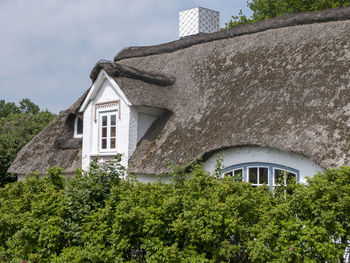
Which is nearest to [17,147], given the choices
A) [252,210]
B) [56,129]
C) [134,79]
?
[56,129]

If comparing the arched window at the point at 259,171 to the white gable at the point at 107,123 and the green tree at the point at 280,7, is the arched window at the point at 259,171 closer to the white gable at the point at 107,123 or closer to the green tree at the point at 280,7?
the white gable at the point at 107,123

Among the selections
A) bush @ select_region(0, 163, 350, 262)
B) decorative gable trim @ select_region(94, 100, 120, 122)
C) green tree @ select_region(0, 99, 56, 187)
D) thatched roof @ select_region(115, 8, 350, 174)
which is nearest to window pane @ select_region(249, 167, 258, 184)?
thatched roof @ select_region(115, 8, 350, 174)

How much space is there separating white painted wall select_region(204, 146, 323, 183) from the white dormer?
315cm

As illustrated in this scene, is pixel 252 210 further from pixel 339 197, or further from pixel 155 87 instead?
pixel 155 87

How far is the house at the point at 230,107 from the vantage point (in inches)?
372

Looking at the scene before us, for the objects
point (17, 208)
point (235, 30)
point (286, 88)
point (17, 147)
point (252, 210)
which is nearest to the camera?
point (252, 210)

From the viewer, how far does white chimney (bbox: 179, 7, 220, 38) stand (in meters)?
17.7

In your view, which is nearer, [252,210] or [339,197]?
[339,197]

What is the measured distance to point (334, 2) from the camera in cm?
2377

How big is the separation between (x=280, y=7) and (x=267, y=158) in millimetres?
18581

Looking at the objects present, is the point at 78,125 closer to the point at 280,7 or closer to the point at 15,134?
the point at 15,134

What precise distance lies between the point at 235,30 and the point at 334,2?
12150 millimetres

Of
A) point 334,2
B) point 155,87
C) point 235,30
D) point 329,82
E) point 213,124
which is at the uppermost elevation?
point 334,2

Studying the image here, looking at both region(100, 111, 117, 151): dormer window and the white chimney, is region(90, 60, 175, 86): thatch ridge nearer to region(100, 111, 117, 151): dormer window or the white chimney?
region(100, 111, 117, 151): dormer window
